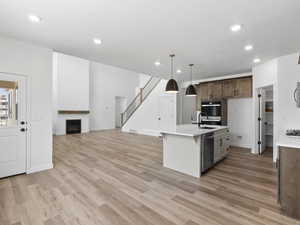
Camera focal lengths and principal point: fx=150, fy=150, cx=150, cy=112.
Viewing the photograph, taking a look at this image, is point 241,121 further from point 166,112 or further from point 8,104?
point 8,104

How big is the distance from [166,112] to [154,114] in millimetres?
831

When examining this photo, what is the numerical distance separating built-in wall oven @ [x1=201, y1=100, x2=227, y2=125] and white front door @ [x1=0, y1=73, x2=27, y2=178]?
574cm

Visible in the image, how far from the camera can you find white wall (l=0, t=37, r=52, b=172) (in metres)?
3.11

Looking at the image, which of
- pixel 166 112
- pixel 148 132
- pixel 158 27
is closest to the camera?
pixel 158 27

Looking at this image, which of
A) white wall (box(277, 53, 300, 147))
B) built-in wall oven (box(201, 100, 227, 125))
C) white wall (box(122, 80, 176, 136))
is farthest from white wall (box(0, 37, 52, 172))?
white wall (box(277, 53, 300, 147))

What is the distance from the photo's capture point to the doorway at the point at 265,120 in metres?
4.95

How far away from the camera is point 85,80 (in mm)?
9156

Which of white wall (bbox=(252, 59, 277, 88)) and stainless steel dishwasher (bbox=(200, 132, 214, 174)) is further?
white wall (bbox=(252, 59, 277, 88))

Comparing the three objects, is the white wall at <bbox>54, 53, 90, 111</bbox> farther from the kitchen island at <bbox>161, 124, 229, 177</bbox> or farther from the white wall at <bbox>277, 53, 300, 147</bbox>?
the white wall at <bbox>277, 53, 300, 147</bbox>

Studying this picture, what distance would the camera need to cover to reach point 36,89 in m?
3.38

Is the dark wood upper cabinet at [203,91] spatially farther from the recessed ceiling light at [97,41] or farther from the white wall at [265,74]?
the recessed ceiling light at [97,41]

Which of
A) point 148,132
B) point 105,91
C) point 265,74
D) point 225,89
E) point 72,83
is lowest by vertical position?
point 148,132

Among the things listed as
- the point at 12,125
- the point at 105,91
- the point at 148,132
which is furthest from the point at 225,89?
the point at 105,91

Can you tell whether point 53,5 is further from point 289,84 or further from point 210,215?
point 289,84
